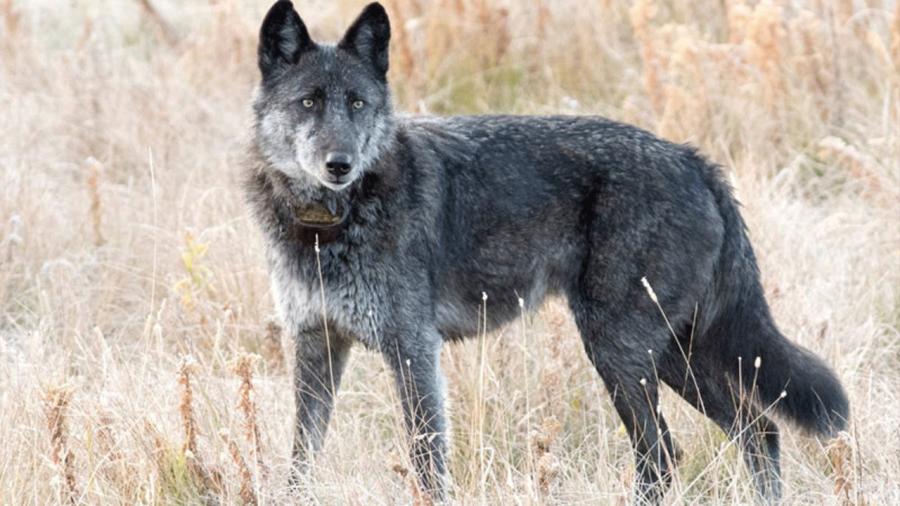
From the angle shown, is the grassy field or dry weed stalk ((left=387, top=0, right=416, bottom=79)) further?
dry weed stalk ((left=387, top=0, right=416, bottom=79))

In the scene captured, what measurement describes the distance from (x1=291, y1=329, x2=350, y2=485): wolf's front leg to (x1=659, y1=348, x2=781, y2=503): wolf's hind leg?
1327mm

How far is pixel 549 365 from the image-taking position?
554cm

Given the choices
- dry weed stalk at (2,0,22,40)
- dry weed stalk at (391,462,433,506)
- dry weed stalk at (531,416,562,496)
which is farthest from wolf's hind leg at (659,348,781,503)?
dry weed stalk at (2,0,22,40)

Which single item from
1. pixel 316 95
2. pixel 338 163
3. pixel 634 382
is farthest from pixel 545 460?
pixel 316 95

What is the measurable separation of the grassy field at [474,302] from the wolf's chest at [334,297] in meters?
0.36

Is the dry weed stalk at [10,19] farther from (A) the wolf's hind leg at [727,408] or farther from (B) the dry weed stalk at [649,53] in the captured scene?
(A) the wolf's hind leg at [727,408]

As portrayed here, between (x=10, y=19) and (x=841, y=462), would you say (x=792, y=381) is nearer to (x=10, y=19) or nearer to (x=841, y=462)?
(x=841, y=462)

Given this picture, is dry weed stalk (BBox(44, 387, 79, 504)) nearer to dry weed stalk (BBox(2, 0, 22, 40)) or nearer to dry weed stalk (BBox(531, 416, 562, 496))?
dry weed stalk (BBox(531, 416, 562, 496))

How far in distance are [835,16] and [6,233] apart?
17.8 ft

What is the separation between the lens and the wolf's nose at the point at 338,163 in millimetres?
4681

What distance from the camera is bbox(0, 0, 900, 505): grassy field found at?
15.1ft

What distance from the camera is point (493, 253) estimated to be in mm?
5191

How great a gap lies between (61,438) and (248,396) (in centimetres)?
63

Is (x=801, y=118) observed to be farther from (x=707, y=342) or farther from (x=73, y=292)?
(x=73, y=292)
